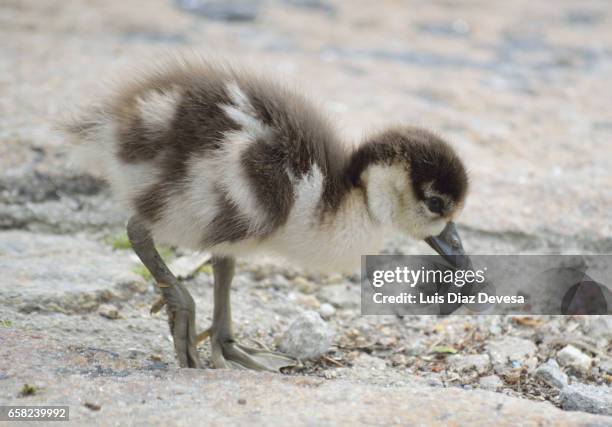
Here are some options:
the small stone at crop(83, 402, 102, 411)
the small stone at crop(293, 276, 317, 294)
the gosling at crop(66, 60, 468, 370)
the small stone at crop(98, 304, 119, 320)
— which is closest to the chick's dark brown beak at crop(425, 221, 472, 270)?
the gosling at crop(66, 60, 468, 370)

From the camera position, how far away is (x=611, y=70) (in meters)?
6.32

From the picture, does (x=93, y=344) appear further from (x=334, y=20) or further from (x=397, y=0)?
(x=397, y=0)

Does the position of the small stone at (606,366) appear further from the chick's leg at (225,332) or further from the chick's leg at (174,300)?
the chick's leg at (174,300)

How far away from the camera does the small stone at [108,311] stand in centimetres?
299

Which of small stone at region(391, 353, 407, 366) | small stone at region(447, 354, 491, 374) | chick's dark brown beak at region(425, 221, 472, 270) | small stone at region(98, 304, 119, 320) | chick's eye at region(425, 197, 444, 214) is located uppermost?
chick's eye at region(425, 197, 444, 214)

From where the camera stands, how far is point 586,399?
2.46 m

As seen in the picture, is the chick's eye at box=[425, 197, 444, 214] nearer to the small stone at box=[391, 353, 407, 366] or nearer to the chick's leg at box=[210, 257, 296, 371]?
the small stone at box=[391, 353, 407, 366]

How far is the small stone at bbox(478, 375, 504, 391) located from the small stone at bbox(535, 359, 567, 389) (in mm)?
133

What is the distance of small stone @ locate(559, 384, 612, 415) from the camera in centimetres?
243

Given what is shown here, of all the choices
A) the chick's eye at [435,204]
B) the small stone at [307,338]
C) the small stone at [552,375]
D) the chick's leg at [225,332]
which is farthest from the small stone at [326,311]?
the small stone at [552,375]

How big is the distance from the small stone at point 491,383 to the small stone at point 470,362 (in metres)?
0.06

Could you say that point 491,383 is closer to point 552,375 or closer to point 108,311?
point 552,375

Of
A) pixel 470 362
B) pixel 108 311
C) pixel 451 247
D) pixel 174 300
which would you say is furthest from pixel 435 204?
pixel 108 311

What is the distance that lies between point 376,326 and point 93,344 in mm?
1125
